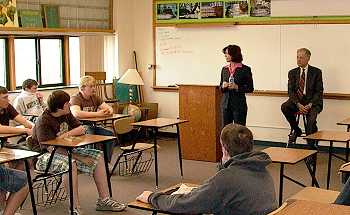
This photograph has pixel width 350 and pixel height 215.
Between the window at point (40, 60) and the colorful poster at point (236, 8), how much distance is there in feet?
8.43

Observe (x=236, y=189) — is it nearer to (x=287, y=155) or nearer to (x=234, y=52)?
(x=287, y=155)

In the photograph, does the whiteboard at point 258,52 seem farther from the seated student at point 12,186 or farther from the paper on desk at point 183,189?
the paper on desk at point 183,189

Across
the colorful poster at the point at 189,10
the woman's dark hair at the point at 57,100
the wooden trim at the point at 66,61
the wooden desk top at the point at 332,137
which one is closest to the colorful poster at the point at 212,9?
the colorful poster at the point at 189,10

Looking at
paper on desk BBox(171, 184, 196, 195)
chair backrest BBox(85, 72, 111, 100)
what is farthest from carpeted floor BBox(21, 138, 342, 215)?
paper on desk BBox(171, 184, 196, 195)

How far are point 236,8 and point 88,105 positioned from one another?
10.2ft

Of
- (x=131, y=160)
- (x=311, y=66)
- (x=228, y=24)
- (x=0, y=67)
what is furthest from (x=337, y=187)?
(x=0, y=67)

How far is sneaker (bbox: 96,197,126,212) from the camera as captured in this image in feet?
17.1

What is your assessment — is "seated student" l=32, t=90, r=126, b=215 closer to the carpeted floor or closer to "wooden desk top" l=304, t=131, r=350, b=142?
the carpeted floor

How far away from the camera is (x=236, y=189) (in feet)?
9.33

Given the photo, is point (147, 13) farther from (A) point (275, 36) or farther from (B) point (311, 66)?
(B) point (311, 66)

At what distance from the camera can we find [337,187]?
6.06 metres

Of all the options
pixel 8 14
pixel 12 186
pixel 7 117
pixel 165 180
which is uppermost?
pixel 8 14

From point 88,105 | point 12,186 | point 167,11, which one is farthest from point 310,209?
point 167,11

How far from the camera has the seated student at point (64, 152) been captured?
496cm
